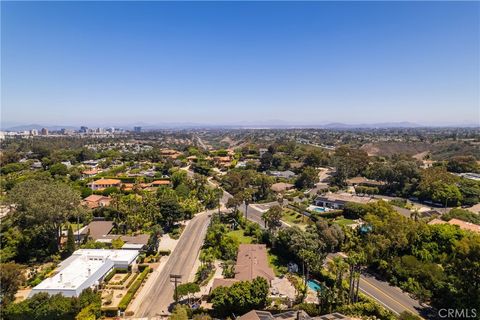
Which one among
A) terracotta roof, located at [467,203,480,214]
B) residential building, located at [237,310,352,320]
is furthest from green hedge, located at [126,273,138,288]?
terracotta roof, located at [467,203,480,214]

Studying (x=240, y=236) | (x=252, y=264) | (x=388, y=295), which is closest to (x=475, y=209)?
(x=388, y=295)

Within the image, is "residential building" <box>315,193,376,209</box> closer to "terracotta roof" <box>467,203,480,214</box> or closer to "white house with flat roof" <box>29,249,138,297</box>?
"terracotta roof" <box>467,203,480,214</box>

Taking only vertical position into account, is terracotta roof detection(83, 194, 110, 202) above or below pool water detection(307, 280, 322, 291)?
above

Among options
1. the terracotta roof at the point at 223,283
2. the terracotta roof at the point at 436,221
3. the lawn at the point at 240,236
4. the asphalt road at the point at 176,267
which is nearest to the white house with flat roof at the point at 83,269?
the asphalt road at the point at 176,267

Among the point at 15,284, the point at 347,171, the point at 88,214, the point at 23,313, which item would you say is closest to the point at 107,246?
the point at 88,214

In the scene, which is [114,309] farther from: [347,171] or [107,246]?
[347,171]
